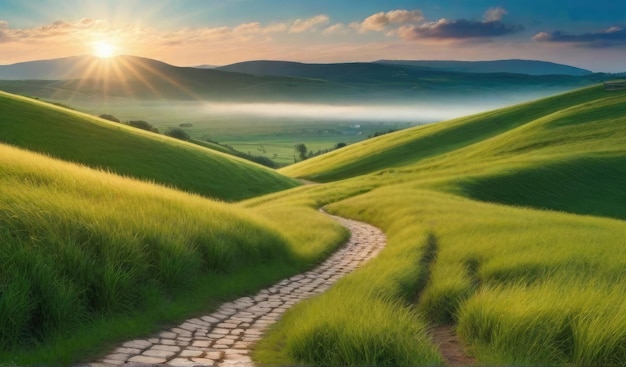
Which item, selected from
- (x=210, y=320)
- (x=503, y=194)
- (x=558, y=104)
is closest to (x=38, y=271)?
(x=210, y=320)

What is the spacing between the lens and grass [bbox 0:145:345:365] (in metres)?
8.31

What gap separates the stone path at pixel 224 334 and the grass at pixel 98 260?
413 millimetres

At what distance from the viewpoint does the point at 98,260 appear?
10078 mm

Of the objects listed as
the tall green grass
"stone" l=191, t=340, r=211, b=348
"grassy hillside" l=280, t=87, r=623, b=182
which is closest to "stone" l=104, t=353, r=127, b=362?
"stone" l=191, t=340, r=211, b=348

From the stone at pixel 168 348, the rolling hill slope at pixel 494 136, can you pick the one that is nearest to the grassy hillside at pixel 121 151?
the rolling hill slope at pixel 494 136

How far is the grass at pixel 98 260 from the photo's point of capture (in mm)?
8312

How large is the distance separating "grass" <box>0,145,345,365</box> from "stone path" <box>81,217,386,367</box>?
0.41m

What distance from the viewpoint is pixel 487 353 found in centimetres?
775

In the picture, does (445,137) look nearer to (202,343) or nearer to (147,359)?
(202,343)

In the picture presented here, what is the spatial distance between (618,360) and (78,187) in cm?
1169

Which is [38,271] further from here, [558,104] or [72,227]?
[558,104]

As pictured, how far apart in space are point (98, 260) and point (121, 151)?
48735mm

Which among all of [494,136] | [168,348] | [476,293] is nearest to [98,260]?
[168,348]

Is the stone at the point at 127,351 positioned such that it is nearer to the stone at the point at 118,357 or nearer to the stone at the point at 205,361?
the stone at the point at 118,357
